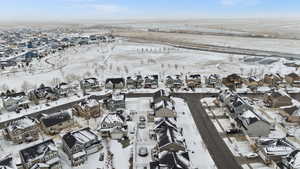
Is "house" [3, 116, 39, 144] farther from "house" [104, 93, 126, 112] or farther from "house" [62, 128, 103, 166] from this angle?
"house" [104, 93, 126, 112]

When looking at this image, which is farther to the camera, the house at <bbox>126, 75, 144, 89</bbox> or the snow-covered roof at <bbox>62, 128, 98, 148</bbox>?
the house at <bbox>126, 75, 144, 89</bbox>

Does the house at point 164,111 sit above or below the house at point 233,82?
below

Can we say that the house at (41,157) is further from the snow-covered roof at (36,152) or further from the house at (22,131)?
the house at (22,131)

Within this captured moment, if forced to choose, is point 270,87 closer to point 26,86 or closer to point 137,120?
point 137,120

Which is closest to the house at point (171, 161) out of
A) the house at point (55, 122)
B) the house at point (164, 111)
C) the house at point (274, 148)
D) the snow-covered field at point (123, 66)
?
the house at point (274, 148)

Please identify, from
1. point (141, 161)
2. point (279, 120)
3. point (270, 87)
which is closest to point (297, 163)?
point (279, 120)

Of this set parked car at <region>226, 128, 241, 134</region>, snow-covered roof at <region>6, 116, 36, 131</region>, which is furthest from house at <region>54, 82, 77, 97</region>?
parked car at <region>226, 128, 241, 134</region>
